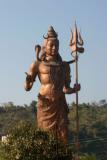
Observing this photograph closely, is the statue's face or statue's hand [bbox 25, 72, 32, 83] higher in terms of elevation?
the statue's face

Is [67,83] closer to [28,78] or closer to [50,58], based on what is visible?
[50,58]

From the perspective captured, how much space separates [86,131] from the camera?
3219cm

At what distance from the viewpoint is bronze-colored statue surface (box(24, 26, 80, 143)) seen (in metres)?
10.2

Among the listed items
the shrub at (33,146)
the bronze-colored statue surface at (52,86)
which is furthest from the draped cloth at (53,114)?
the shrub at (33,146)

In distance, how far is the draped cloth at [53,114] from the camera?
10172mm

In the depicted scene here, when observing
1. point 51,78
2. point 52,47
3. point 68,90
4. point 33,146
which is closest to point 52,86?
point 51,78

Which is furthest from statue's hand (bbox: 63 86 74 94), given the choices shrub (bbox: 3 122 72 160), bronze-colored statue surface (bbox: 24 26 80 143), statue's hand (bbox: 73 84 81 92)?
shrub (bbox: 3 122 72 160)

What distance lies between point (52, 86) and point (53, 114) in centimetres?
42

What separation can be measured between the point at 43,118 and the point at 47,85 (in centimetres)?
50

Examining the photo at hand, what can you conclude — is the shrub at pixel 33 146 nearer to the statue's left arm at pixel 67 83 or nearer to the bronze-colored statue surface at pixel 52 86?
the bronze-colored statue surface at pixel 52 86

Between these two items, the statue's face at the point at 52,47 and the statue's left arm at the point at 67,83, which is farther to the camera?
the statue's face at the point at 52,47

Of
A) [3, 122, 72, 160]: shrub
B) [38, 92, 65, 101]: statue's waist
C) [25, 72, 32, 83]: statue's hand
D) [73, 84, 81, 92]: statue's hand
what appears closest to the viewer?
[3, 122, 72, 160]: shrub

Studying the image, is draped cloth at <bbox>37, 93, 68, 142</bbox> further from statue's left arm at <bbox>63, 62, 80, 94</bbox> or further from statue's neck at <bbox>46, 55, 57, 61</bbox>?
statue's neck at <bbox>46, 55, 57, 61</bbox>

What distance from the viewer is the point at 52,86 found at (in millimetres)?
10172
